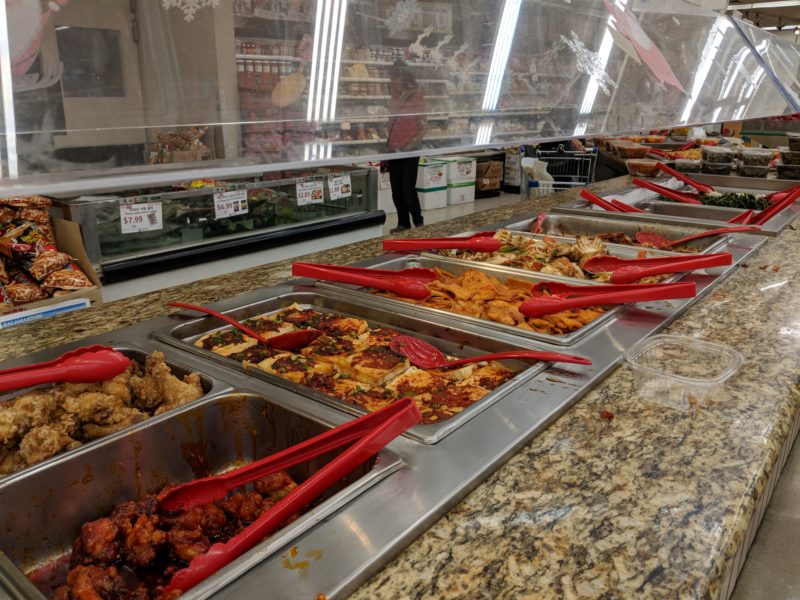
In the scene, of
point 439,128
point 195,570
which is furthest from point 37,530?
point 439,128

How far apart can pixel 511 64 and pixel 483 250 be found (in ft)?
2.26

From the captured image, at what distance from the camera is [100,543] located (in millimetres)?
969

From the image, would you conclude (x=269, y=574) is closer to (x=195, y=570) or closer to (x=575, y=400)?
(x=195, y=570)

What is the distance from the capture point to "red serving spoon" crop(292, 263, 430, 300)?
181cm

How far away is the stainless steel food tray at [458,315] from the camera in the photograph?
151 cm

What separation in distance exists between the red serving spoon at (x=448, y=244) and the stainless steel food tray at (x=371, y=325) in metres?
0.42

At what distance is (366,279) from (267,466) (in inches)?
38.2

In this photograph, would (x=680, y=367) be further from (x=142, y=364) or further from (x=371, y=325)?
(x=142, y=364)

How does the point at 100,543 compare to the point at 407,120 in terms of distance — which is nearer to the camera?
the point at 100,543

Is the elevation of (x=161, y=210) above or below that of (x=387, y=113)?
below

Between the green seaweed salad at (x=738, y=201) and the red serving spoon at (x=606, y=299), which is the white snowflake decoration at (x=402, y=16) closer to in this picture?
the red serving spoon at (x=606, y=299)

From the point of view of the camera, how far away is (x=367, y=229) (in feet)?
16.6

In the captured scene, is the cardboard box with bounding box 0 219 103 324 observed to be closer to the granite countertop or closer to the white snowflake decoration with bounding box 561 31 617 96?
the granite countertop

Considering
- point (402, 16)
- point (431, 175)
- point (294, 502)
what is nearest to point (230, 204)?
point (402, 16)
